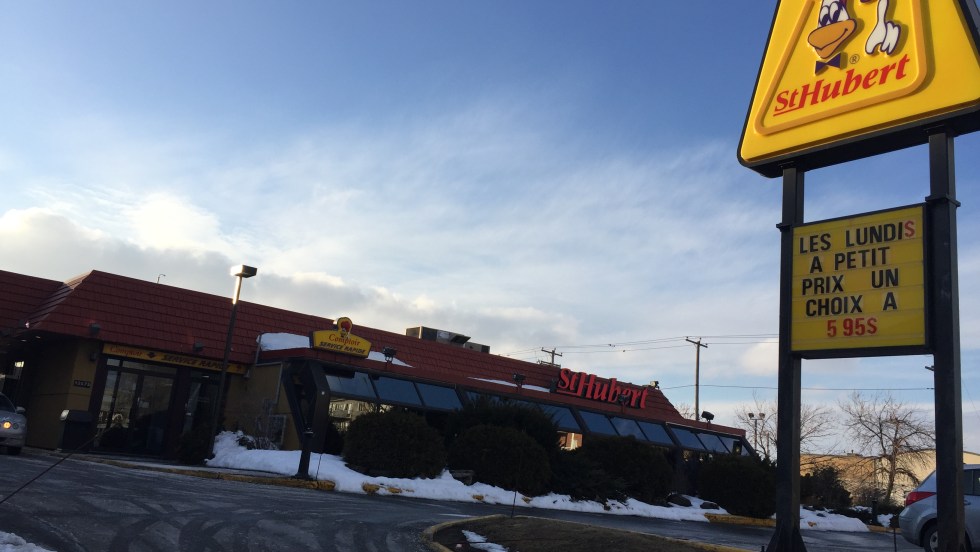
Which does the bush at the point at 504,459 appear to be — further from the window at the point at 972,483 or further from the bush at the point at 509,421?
the window at the point at 972,483

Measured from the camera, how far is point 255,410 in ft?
80.1

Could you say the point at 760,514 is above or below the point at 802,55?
below

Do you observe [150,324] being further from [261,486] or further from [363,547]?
[363,547]

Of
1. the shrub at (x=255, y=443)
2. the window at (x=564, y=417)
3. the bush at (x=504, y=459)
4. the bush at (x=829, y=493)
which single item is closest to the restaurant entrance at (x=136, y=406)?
the shrub at (x=255, y=443)

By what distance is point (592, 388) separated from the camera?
3262 cm

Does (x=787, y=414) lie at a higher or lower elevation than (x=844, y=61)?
lower

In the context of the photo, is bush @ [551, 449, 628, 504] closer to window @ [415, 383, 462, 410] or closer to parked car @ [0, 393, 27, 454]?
window @ [415, 383, 462, 410]

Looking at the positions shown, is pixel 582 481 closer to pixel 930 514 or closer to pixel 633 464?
pixel 633 464

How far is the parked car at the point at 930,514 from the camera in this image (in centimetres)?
1198

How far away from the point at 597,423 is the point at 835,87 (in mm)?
21231

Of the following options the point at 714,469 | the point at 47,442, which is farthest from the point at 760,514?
the point at 47,442

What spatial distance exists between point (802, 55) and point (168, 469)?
50.5 feet

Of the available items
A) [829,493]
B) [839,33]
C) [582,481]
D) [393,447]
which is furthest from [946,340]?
[829,493]

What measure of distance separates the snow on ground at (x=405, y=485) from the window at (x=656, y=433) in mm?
6473
